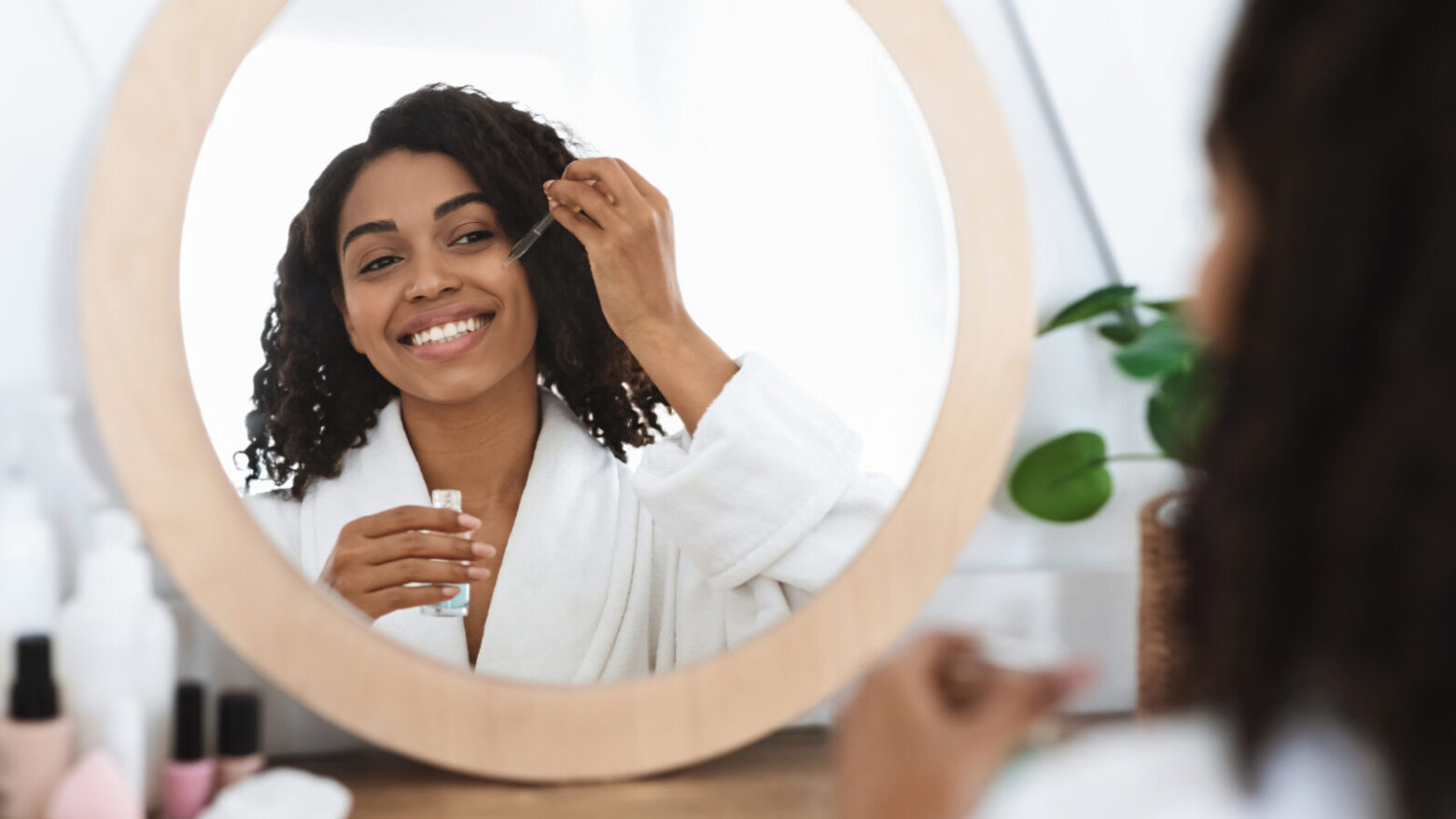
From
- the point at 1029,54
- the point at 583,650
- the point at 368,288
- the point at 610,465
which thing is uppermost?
the point at 1029,54

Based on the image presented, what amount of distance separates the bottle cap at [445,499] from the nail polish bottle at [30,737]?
0.21 metres

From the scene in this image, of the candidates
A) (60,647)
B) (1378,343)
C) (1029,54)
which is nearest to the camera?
(1378,343)

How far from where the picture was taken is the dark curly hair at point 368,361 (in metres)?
0.64

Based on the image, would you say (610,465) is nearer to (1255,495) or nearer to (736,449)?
(736,449)

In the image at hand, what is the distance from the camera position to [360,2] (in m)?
0.66

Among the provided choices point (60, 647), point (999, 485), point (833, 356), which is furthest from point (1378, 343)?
point (60, 647)

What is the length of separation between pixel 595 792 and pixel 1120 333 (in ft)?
1.58

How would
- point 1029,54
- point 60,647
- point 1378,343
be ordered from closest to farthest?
1. point 1378,343
2. point 60,647
3. point 1029,54

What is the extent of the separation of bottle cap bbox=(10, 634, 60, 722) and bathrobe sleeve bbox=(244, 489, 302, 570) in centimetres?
12

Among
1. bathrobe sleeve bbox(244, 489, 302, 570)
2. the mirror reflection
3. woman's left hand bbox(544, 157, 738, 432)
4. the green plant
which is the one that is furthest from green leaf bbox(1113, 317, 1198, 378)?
bathrobe sleeve bbox(244, 489, 302, 570)

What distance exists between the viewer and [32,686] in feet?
1.94

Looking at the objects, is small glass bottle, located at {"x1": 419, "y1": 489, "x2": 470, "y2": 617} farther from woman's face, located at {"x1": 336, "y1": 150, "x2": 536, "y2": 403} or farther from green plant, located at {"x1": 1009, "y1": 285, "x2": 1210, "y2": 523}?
green plant, located at {"x1": 1009, "y1": 285, "x2": 1210, "y2": 523}

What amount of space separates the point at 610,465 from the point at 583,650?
0.11m

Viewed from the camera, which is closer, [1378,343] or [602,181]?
[1378,343]
